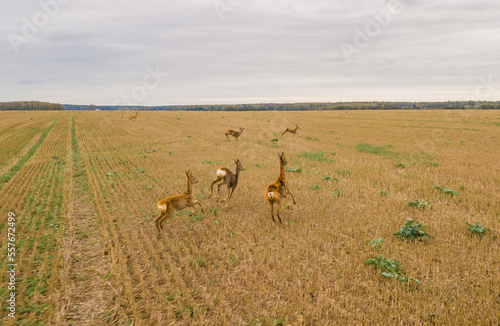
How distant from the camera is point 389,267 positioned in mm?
5742

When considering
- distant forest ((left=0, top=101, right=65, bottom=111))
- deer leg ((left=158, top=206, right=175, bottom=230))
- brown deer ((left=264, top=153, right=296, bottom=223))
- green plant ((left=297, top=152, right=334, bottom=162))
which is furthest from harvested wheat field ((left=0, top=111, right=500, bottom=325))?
distant forest ((left=0, top=101, right=65, bottom=111))

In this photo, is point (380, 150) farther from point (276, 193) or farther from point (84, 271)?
point (84, 271)

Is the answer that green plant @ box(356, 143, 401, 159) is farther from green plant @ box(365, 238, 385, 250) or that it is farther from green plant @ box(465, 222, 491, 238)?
green plant @ box(365, 238, 385, 250)

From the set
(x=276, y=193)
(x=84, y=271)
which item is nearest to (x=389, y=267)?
(x=276, y=193)

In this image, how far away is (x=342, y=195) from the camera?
421 inches

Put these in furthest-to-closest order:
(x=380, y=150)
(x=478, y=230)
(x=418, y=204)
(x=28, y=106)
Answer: (x=28, y=106), (x=380, y=150), (x=418, y=204), (x=478, y=230)

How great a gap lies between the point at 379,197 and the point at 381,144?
1515 cm

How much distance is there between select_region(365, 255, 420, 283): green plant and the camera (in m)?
5.44

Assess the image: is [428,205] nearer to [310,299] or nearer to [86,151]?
[310,299]

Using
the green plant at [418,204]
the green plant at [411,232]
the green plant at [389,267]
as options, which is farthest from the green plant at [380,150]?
the green plant at [389,267]

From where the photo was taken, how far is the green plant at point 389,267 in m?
5.44

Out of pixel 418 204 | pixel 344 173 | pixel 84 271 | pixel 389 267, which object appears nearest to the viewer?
pixel 389 267

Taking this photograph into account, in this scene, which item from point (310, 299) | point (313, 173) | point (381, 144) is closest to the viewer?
point (310, 299)

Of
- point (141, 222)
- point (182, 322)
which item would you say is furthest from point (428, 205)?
point (141, 222)
